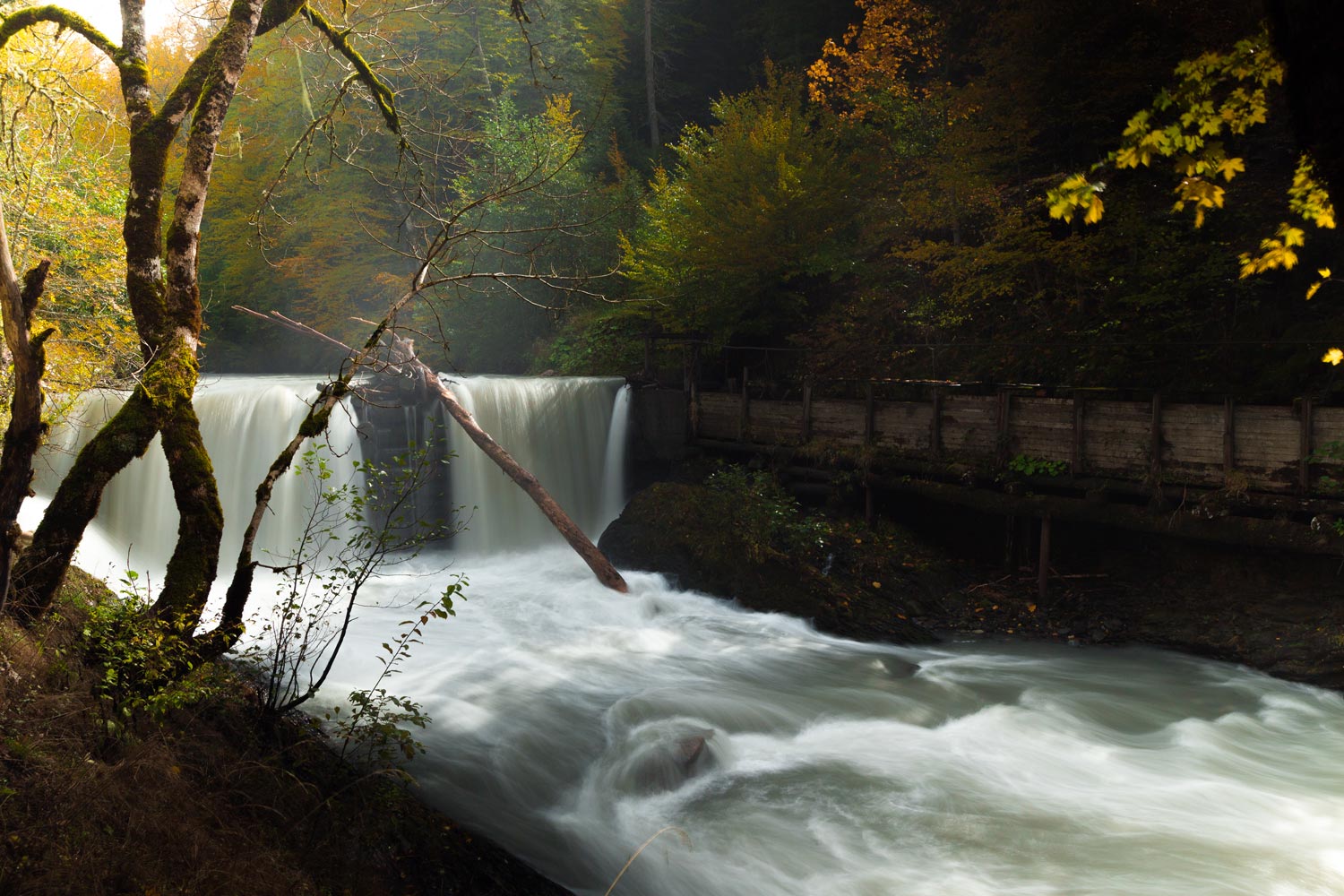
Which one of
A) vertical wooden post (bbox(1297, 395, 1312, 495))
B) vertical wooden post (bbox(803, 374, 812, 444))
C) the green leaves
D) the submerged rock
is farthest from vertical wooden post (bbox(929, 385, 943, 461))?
vertical wooden post (bbox(1297, 395, 1312, 495))

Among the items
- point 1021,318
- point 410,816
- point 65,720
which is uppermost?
point 1021,318

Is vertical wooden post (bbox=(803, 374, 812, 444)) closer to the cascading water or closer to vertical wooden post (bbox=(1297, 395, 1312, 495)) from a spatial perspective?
vertical wooden post (bbox=(1297, 395, 1312, 495))

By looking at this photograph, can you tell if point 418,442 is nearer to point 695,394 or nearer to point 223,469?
point 223,469

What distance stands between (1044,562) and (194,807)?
35.3ft

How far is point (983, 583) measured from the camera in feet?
43.0

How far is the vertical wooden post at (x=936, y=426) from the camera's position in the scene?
44.6 feet

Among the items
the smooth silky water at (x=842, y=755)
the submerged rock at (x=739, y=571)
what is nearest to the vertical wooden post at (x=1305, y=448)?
the smooth silky water at (x=842, y=755)

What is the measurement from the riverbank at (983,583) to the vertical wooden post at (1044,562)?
14cm

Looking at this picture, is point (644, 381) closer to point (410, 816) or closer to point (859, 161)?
point (859, 161)

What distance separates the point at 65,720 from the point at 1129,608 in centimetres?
1144

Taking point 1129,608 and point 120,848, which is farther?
point 1129,608

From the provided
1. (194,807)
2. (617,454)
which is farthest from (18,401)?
(617,454)

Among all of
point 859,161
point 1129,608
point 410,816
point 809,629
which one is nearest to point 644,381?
point 859,161

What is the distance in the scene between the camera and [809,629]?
11.9 meters
